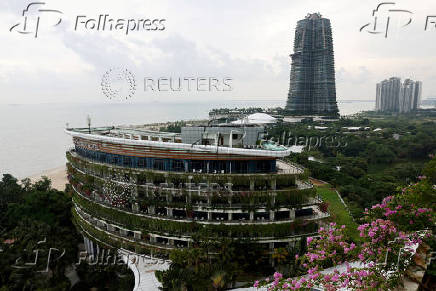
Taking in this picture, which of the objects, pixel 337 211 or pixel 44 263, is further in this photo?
pixel 337 211

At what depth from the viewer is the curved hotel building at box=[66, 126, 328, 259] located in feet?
89.4

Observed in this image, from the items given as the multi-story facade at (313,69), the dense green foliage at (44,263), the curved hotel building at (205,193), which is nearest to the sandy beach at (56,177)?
the dense green foliage at (44,263)

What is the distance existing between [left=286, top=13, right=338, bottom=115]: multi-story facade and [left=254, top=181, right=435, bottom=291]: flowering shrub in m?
133

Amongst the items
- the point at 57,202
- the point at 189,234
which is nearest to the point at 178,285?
the point at 189,234

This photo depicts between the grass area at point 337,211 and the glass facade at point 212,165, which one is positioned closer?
the glass facade at point 212,165

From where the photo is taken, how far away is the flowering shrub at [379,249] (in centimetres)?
1322

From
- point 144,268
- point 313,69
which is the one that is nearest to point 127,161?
point 144,268

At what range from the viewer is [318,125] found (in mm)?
124625

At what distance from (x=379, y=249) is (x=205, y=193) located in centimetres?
1617

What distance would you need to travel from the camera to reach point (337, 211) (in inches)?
1585

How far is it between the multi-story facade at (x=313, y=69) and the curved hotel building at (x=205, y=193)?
120 meters

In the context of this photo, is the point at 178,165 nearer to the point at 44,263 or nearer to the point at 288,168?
the point at 288,168

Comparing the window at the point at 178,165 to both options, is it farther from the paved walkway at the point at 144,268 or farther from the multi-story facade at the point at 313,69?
the multi-story facade at the point at 313,69

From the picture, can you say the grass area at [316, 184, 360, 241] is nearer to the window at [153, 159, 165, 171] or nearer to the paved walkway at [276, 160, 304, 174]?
the paved walkway at [276, 160, 304, 174]
